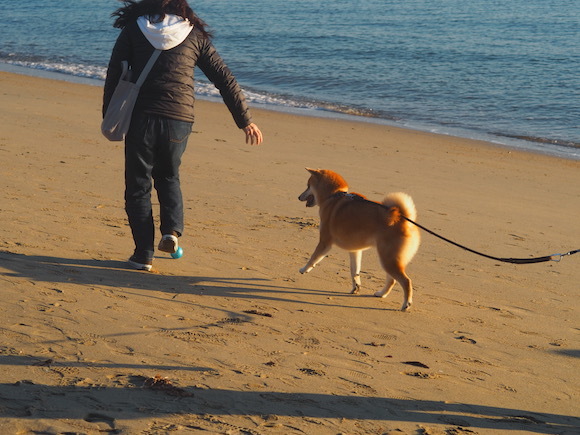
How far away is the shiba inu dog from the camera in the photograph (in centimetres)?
496

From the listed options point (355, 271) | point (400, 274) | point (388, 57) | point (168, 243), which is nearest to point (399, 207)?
point (400, 274)

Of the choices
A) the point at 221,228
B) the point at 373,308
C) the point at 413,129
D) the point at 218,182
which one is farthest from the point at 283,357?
the point at 413,129

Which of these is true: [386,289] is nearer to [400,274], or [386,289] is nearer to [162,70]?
[400,274]

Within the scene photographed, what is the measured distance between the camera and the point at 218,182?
817 cm

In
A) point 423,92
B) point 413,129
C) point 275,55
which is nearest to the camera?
point 413,129

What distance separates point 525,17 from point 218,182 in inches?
1081

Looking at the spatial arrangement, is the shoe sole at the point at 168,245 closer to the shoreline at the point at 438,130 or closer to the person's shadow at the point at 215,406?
the person's shadow at the point at 215,406

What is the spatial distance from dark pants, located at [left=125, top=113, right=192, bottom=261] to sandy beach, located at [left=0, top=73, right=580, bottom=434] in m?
0.34

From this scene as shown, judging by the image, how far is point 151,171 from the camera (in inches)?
204

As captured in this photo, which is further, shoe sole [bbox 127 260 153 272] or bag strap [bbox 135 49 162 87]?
shoe sole [bbox 127 260 153 272]

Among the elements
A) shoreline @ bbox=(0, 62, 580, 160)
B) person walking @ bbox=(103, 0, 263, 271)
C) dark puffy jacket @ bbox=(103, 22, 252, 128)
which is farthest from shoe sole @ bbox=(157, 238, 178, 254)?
shoreline @ bbox=(0, 62, 580, 160)

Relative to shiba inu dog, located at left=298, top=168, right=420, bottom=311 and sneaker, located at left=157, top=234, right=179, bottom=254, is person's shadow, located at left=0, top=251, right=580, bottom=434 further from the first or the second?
sneaker, located at left=157, top=234, right=179, bottom=254

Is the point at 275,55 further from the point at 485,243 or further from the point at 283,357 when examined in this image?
the point at 283,357

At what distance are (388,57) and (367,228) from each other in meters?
18.8
